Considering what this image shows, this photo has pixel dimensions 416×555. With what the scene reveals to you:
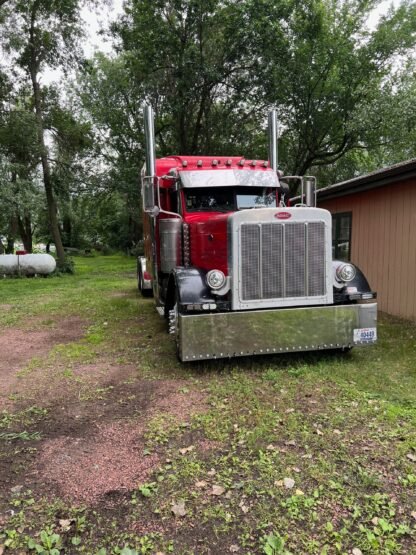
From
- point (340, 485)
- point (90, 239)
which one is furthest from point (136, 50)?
point (90, 239)

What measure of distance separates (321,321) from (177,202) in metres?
2.74

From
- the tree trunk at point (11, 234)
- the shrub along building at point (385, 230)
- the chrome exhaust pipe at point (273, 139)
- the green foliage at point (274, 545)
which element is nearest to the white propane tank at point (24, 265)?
the tree trunk at point (11, 234)

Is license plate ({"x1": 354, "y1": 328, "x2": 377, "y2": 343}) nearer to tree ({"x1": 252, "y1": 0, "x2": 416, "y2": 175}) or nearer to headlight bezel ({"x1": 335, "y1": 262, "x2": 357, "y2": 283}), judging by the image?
headlight bezel ({"x1": 335, "y1": 262, "x2": 357, "y2": 283})

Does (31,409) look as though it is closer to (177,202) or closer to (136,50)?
(177,202)

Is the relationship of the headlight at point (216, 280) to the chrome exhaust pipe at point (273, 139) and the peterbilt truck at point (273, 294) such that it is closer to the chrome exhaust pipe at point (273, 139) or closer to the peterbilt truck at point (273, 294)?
the peterbilt truck at point (273, 294)

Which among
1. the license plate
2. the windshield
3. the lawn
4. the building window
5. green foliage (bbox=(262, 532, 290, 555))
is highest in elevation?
the windshield

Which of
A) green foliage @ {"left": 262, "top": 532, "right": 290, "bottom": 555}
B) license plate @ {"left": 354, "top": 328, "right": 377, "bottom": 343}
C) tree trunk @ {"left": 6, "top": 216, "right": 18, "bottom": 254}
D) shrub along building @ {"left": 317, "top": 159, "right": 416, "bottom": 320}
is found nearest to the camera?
green foliage @ {"left": 262, "top": 532, "right": 290, "bottom": 555}

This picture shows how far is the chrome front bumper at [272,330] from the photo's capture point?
4594mm

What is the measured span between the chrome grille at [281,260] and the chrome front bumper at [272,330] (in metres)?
0.25

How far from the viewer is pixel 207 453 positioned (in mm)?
3188

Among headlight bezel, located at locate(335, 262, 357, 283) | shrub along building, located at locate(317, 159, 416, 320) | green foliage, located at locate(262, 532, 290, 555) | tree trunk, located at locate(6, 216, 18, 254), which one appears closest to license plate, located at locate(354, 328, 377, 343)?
headlight bezel, located at locate(335, 262, 357, 283)

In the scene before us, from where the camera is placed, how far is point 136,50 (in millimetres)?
15344

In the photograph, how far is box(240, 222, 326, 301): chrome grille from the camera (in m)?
4.68

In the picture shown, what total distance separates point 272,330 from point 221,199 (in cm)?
234
